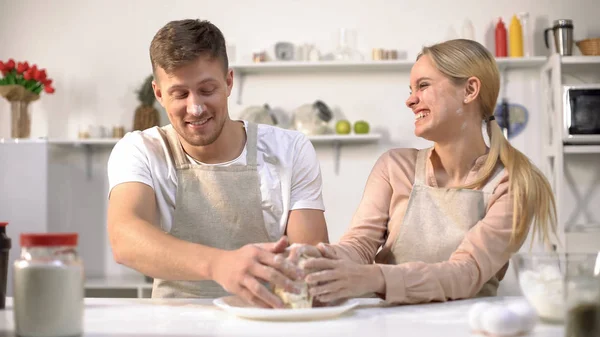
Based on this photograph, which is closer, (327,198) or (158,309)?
(158,309)

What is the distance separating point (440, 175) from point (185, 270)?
74 centimetres

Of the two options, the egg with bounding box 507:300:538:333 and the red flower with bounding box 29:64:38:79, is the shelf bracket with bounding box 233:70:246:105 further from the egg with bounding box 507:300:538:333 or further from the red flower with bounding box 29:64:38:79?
the egg with bounding box 507:300:538:333

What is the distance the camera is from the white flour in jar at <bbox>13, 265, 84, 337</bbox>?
1060 millimetres

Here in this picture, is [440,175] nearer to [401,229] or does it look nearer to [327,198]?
[401,229]

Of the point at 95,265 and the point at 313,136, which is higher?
the point at 313,136

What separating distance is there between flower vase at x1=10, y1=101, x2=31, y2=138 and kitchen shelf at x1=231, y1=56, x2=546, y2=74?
3.90 feet

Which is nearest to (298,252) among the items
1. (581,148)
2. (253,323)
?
(253,323)

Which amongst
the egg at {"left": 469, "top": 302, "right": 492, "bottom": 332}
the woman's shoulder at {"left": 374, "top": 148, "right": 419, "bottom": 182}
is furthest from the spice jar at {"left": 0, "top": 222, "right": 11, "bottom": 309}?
the woman's shoulder at {"left": 374, "top": 148, "right": 419, "bottom": 182}

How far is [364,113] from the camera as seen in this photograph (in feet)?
13.7

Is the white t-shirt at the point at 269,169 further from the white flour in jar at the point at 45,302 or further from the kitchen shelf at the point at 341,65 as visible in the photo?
the kitchen shelf at the point at 341,65

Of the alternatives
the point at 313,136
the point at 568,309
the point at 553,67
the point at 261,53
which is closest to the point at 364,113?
the point at 313,136

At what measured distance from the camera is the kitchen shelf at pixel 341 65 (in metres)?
3.94

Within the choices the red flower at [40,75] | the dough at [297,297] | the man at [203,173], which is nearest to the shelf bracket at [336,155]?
the red flower at [40,75]

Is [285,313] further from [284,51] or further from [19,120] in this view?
[19,120]
